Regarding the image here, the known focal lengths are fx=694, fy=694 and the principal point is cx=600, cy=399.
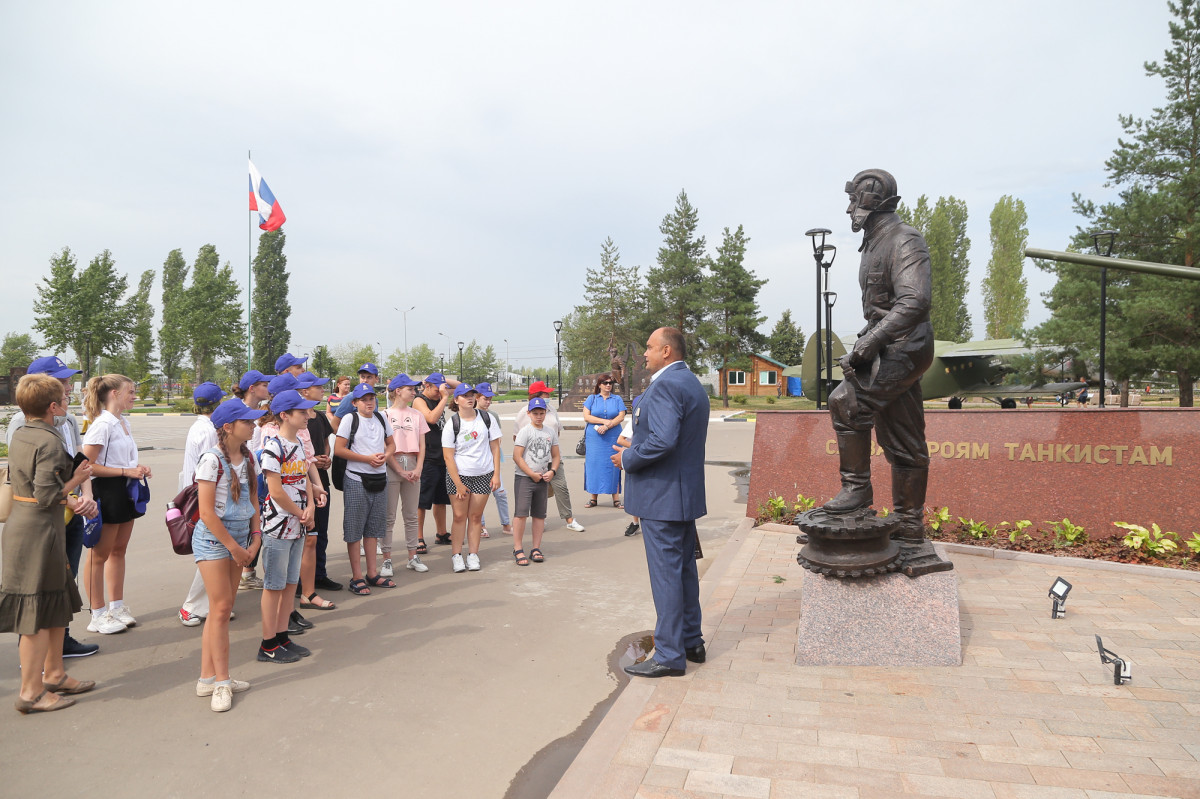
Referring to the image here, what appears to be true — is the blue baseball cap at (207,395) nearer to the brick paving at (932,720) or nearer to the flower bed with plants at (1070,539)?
the brick paving at (932,720)

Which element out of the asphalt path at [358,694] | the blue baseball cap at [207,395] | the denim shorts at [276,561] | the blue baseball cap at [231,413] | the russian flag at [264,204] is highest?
the russian flag at [264,204]

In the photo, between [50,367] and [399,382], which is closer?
[50,367]

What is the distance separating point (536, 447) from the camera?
695 cm

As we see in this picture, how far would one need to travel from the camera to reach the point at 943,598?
13.5 ft

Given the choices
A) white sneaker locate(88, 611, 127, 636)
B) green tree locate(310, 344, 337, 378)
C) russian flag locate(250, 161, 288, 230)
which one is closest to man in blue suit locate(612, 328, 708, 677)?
white sneaker locate(88, 611, 127, 636)

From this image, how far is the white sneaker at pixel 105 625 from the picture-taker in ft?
16.1

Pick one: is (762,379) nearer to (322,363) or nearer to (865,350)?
(322,363)

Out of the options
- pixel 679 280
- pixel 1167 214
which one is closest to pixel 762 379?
pixel 679 280

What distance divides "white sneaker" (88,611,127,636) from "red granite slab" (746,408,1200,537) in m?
7.43

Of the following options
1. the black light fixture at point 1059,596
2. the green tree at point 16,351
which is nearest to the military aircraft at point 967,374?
the black light fixture at point 1059,596

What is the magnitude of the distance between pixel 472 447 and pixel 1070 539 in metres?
5.80

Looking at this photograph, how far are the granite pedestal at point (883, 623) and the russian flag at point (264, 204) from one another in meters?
19.9

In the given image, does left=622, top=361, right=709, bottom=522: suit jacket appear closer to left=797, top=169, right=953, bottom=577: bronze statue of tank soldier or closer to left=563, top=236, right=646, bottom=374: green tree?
left=797, top=169, right=953, bottom=577: bronze statue of tank soldier

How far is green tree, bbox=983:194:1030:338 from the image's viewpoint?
51812 millimetres
